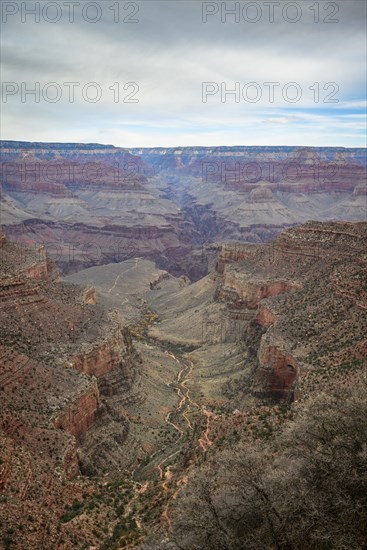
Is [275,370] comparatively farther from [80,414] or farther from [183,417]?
[80,414]

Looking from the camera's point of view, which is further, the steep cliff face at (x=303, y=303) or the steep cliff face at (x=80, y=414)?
the steep cliff face at (x=303, y=303)

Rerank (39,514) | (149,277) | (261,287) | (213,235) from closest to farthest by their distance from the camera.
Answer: (39,514) < (261,287) < (149,277) < (213,235)

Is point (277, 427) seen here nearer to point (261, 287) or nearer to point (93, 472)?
point (93, 472)

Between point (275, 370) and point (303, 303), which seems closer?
point (275, 370)

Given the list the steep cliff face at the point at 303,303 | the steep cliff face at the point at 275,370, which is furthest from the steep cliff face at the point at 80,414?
the steep cliff face at the point at 275,370

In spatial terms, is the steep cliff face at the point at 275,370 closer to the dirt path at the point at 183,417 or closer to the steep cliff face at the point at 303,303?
the steep cliff face at the point at 303,303

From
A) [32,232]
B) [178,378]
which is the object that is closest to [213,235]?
[32,232]

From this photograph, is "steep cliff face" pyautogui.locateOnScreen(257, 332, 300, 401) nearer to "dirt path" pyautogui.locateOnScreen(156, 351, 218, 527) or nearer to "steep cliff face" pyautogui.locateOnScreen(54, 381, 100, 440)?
"dirt path" pyautogui.locateOnScreen(156, 351, 218, 527)

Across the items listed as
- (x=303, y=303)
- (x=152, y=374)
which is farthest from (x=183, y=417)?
(x=303, y=303)

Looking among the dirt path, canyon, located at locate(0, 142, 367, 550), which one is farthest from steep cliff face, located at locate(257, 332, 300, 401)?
the dirt path

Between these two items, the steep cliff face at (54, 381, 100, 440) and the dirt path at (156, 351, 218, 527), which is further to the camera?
the steep cliff face at (54, 381, 100, 440)

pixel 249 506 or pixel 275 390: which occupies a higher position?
pixel 249 506
